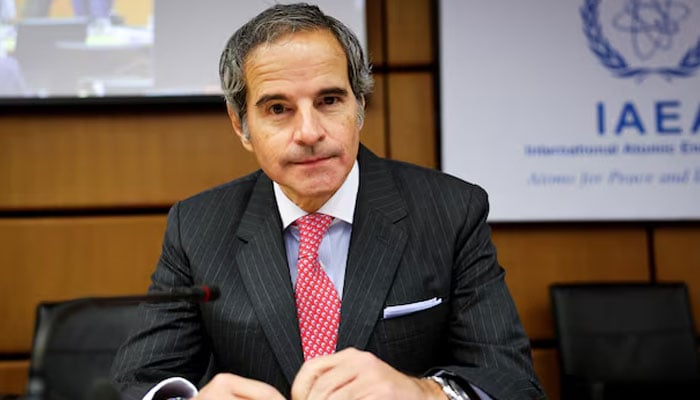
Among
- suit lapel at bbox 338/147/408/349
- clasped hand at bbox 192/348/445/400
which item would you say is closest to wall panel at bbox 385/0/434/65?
suit lapel at bbox 338/147/408/349

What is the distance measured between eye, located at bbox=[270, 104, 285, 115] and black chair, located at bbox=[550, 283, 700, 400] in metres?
1.56

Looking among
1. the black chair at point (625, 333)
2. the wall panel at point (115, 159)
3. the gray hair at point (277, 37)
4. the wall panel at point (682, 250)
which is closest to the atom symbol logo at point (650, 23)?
the wall panel at point (682, 250)

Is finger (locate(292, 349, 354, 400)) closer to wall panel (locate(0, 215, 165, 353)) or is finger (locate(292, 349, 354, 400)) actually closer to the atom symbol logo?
wall panel (locate(0, 215, 165, 353))

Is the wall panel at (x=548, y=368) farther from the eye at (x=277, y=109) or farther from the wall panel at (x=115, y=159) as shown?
the eye at (x=277, y=109)

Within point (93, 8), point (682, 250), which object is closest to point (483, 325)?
point (682, 250)

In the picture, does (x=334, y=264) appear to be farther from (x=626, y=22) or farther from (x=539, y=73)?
(x=626, y=22)

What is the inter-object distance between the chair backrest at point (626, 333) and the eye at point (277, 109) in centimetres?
157

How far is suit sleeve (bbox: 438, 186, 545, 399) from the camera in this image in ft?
4.18

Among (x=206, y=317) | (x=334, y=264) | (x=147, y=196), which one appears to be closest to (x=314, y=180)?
(x=334, y=264)

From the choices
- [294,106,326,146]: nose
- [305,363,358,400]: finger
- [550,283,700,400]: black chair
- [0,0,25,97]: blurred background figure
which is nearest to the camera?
[305,363,358,400]: finger

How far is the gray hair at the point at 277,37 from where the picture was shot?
4.47ft

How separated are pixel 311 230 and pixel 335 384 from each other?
447 mm

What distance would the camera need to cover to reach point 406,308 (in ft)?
4.60

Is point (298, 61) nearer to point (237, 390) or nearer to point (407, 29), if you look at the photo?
point (237, 390)
